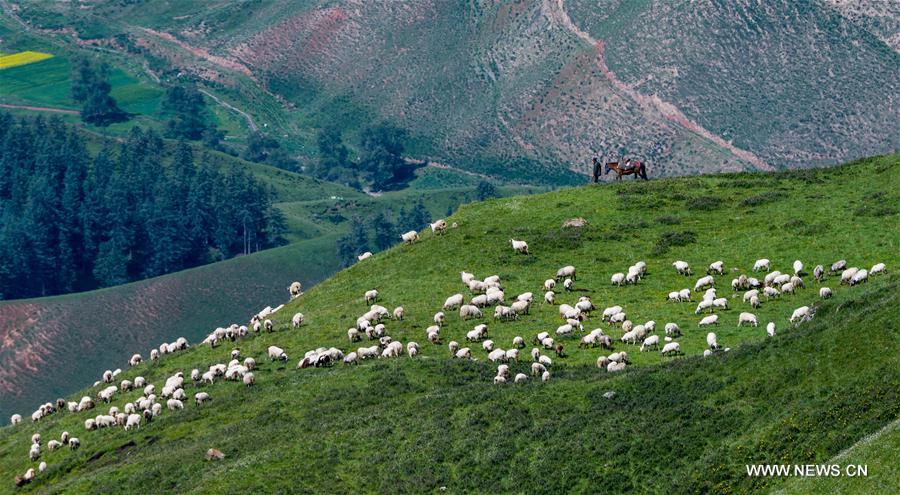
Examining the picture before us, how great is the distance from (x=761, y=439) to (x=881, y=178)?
1741 inches

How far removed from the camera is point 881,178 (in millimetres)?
86062

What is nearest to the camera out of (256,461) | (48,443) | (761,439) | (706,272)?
(761,439)

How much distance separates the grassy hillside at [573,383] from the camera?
48.4 m

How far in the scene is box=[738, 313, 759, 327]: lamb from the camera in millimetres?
65000

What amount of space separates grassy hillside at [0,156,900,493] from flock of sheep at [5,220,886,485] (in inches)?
26.0

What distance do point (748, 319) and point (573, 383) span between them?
11.7 m

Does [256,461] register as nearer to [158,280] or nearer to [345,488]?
[345,488]

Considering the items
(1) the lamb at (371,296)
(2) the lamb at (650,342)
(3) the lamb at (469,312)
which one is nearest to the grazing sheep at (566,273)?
(3) the lamb at (469,312)

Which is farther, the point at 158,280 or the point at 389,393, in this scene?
the point at 158,280

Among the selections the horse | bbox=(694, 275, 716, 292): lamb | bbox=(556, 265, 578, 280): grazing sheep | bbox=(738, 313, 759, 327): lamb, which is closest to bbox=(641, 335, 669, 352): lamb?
bbox=(738, 313, 759, 327): lamb

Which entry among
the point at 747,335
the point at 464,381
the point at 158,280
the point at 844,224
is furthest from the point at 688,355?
the point at 158,280

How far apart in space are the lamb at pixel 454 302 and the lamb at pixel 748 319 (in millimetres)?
16042

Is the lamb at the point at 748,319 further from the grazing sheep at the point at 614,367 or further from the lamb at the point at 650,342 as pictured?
the grazing sheep at the point at 614,367

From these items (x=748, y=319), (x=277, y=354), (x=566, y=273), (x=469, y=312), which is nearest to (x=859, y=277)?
(x=748, y=319)
